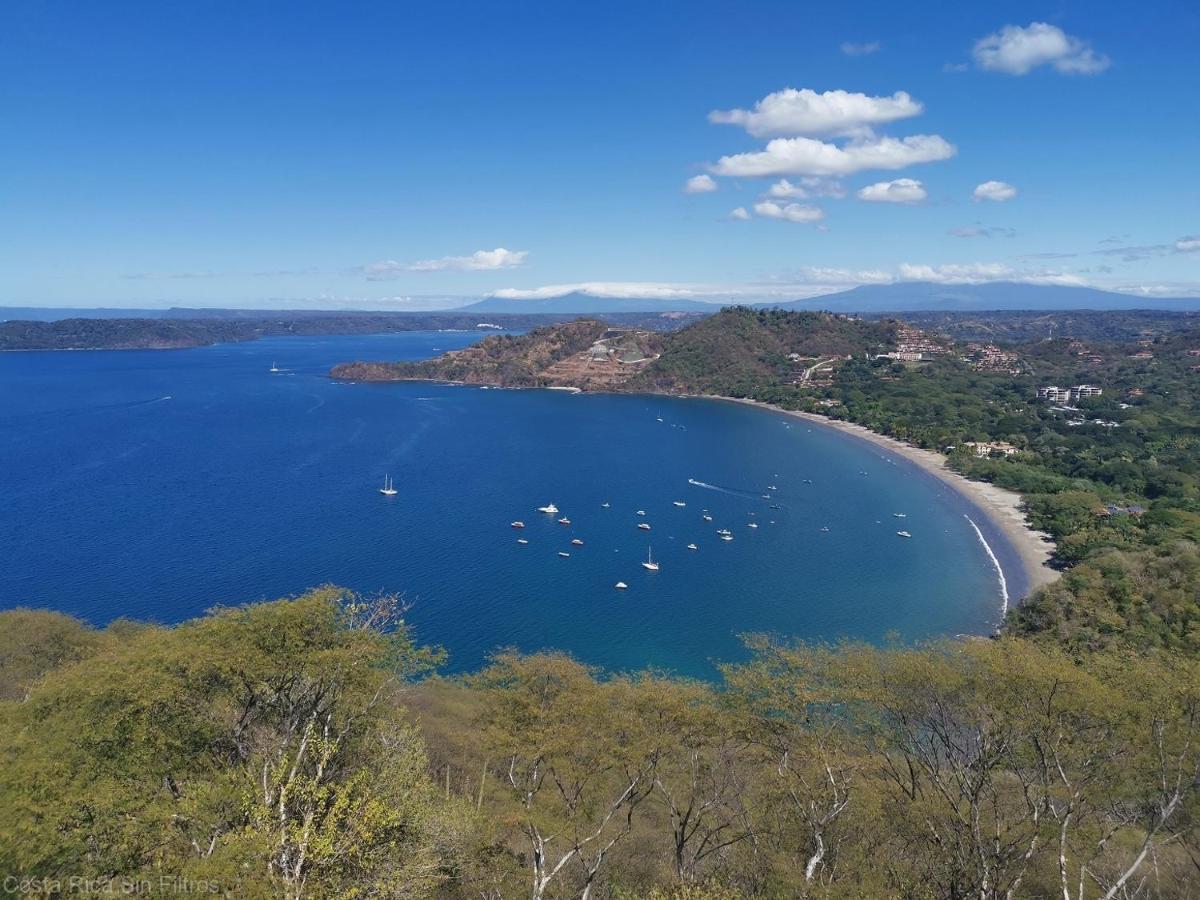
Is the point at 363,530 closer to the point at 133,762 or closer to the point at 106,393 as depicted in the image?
the point at 133,762

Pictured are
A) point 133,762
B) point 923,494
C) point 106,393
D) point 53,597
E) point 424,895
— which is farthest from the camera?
point 106,393

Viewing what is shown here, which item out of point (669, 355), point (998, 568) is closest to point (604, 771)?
point (998, 568)

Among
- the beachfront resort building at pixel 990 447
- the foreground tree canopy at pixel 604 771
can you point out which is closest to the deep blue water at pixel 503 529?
the beachfront resort building at pixel 990 447

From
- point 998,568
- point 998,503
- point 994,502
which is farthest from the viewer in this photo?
point 994,502

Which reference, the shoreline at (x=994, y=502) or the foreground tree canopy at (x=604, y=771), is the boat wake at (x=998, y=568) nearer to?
the shoreline at (x=994, y=502)

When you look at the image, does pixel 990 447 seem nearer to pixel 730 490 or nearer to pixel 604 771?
pixel 730 490

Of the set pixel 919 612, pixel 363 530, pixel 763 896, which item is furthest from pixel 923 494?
pixel 763 896
